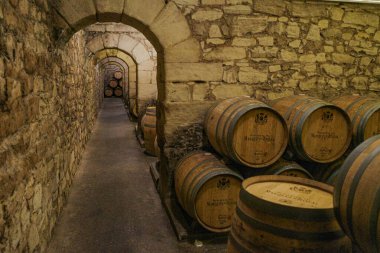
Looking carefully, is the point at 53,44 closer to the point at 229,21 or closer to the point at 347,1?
the point at 229,21

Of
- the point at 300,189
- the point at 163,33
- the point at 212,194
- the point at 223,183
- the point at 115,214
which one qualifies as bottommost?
the point at 115,214

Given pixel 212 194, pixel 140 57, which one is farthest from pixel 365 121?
pixel 140 57

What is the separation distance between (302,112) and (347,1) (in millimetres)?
2021

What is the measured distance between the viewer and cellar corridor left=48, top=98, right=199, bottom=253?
10.2ft

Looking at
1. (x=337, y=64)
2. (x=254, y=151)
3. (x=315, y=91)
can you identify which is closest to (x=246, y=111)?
(x=254, y=151)

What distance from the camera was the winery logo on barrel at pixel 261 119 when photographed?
2967 mm

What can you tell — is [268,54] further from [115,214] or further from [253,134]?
[115,214]

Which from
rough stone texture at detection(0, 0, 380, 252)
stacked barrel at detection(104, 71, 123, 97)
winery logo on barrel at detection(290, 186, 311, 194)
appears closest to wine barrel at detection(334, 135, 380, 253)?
winery logo on barrel at detection(290, 186, 311, 194)

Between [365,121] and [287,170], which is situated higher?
[365,121]

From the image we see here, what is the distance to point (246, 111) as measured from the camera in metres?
2.89

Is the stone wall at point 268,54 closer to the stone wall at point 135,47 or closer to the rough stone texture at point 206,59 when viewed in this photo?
the rough stone texture at point 206,59

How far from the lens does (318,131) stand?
10.1 ft

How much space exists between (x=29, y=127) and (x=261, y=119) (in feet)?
6.65

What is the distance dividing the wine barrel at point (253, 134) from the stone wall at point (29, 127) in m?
1.69
